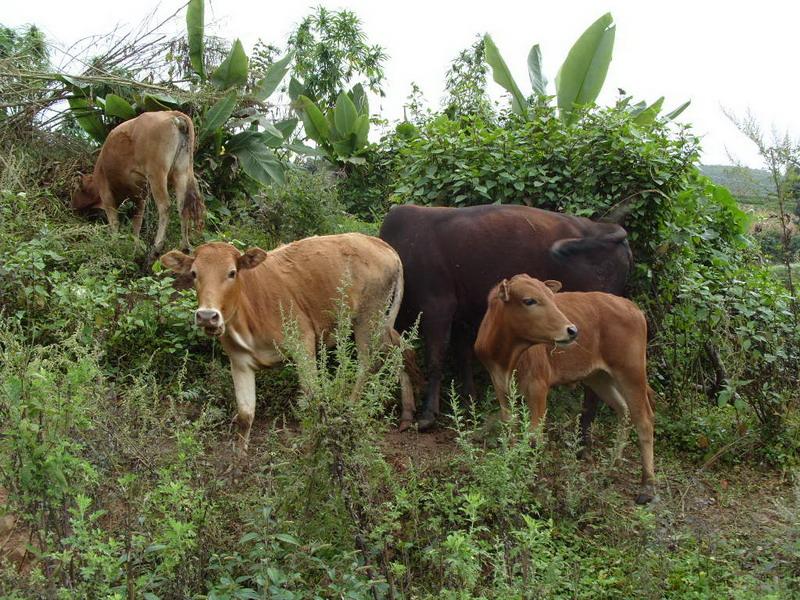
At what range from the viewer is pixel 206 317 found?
5.51 m

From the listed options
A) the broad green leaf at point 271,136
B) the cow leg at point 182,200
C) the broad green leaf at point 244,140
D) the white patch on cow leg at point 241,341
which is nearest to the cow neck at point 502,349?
the white patch on cow leg at point 241,341

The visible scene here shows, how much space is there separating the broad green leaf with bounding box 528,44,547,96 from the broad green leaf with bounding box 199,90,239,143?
465 centimetres

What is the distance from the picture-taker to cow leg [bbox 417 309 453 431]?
22.7 ft

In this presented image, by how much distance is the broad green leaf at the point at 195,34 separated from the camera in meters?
11.3

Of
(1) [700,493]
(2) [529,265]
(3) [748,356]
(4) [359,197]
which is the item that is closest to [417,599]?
(1) [700,493]

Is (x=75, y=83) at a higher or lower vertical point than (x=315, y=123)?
higher

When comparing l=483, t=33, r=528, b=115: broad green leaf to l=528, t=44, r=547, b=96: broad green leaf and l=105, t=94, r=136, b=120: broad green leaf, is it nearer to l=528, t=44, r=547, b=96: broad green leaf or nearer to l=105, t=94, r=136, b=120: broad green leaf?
l=528, t=44, r=547, b=96: broad green leaf

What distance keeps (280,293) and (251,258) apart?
403mm

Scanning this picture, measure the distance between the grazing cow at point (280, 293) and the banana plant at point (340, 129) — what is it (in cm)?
874

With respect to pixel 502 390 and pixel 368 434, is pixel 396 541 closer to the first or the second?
pixel 368 434

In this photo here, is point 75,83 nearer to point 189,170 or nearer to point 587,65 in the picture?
point 189,170

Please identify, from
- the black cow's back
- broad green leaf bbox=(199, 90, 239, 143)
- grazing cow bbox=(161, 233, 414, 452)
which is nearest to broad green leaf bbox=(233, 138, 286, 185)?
broad green leaf bbox=(199, 90, 239, 143)

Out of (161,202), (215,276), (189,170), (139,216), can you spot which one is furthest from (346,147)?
(215,276)

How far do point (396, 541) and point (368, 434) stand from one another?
26.4 inches
